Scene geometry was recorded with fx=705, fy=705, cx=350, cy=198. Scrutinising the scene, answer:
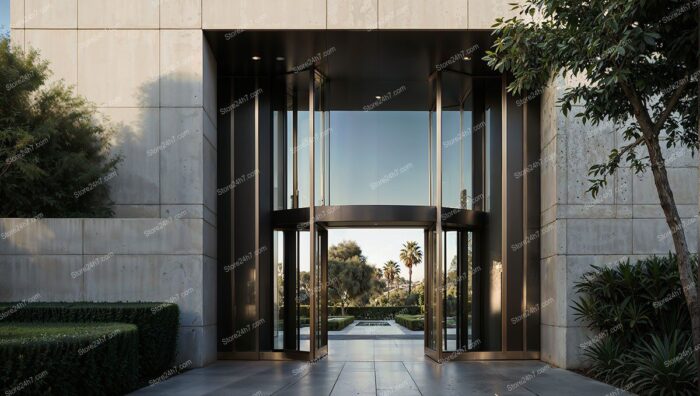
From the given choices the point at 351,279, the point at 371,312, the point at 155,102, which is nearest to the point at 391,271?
the point at 351,279

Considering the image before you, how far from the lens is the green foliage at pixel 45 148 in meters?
12.2

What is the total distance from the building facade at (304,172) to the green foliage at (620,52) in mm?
4198

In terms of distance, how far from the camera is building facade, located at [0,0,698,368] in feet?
42.8

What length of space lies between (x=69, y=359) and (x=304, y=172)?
787 centimetres

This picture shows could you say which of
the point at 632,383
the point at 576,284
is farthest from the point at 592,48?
the point at 576,284

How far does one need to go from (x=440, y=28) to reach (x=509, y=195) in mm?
3895

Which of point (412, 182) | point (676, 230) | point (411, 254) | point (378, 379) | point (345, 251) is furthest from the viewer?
point (411, 254)

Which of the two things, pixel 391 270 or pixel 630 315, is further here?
pixel 391 270

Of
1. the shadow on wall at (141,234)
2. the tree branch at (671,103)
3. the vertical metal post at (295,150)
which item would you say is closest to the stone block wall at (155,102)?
the shadow on wall at (141,234)

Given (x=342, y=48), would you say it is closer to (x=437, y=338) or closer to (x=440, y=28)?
(x=440, y=28)

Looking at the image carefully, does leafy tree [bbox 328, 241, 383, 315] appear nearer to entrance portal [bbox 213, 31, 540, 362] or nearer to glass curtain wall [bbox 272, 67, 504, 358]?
glass curtain wall [bbox 272, 67, 504, 358]

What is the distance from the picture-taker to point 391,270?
218ft

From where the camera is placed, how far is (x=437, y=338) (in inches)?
561

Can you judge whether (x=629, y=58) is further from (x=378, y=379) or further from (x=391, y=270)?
(x=391, y=270)
